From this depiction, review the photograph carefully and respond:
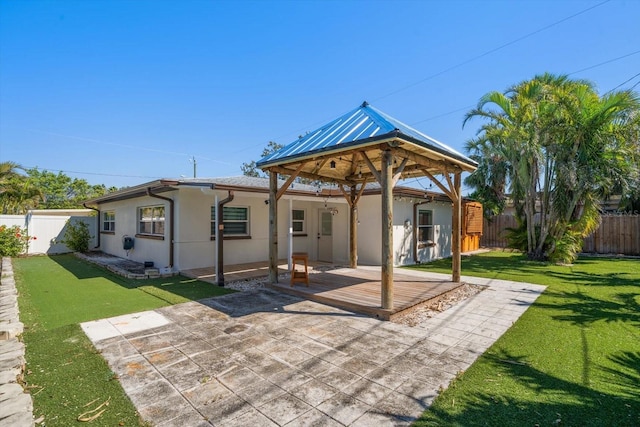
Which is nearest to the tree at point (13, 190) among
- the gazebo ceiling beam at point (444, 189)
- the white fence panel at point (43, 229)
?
the white fence panel at point (43, 229)

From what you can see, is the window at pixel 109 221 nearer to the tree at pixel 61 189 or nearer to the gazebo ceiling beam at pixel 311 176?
the gazebo ceiling beam at pixel 311 176

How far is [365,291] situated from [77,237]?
15.2 m

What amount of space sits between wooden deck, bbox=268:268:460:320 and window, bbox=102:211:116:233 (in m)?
11.0

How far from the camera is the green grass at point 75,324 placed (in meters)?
2.71

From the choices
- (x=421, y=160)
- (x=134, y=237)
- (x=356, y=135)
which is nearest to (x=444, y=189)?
(x=421, y=160)

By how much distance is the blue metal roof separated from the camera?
5.04 metres

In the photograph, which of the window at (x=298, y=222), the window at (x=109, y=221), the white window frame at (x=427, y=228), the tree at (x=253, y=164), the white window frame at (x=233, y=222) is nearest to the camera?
the white window frame at (x=233, y=222)

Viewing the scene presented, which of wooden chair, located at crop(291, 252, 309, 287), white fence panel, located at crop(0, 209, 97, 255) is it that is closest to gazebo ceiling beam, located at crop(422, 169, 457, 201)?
wooden chair, located at crop(291, 252, 309, 287)

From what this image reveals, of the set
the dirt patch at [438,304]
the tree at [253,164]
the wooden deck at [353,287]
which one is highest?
the tree at [253,164]

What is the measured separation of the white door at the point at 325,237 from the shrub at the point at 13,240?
13343 millimetres

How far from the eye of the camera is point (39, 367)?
3385mm

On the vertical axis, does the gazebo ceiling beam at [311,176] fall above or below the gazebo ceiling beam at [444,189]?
above

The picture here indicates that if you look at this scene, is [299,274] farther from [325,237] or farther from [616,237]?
[616,237]

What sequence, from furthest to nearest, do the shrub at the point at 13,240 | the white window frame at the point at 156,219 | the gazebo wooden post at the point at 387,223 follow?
the shrub at the point at 13,240, the white window frame at the point at 156,219, the gazebo wooden post at the point at 387,223
